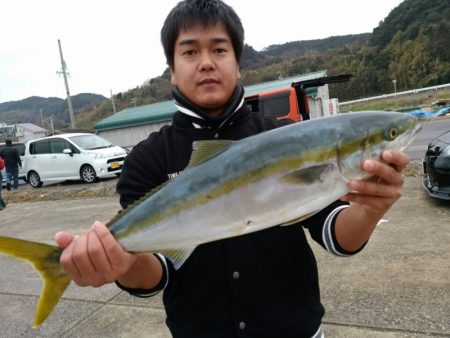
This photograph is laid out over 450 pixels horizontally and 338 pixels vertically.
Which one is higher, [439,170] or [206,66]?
[206,66]

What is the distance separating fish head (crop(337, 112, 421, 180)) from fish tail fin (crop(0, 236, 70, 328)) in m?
1.20

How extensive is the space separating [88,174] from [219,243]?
13.4 meters

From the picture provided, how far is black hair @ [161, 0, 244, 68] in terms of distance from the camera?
1.88 m

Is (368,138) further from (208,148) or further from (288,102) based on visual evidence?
(288,102)

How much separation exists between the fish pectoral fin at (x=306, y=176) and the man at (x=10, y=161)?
636 inches

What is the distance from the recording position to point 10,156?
50.7 feet

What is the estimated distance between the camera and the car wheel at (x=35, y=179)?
15.6m

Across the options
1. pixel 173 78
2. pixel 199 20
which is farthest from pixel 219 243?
pixel 199 20

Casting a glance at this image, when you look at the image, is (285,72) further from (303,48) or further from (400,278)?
(400,278)

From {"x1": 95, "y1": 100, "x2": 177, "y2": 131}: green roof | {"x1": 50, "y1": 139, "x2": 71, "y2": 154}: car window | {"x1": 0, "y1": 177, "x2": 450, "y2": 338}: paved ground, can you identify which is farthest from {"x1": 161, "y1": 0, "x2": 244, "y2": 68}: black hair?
{"x1": 95, "y1": 100, "x2": 177, "y2": 131}: green roof

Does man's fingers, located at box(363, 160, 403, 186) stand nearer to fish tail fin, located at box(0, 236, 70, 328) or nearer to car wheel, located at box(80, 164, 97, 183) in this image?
fish tail fin, located at box(0, 236, 70, 328)

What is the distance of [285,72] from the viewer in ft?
290

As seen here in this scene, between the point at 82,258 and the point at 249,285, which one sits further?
the point at 249,285

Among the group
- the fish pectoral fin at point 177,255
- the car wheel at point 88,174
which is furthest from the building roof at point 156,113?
the fish pectoral fin at point 177,255
